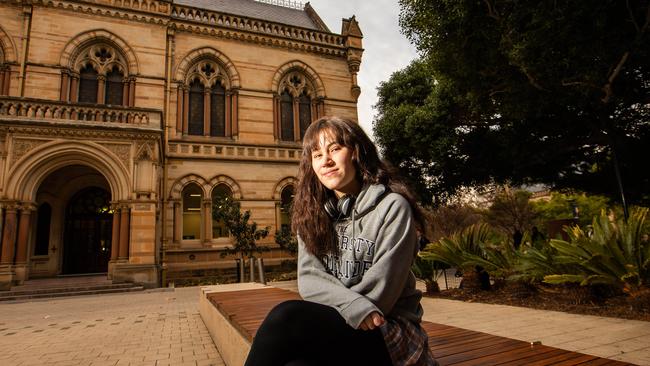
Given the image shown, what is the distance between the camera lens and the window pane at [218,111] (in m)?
15.8

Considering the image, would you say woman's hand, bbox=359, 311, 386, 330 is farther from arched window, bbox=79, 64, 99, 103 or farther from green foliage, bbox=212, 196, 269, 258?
arched window, bbox=79, 64, 99, 103

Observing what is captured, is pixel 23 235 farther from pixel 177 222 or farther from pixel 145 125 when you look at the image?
pixel 145 125

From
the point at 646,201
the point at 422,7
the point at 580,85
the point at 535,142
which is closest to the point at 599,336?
the point at 580,85


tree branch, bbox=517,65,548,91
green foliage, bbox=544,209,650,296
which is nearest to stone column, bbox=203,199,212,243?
tree branch, bbox=517,65,548,91

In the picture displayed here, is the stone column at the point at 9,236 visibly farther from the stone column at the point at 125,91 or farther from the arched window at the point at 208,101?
the arched window at the point at 208,101

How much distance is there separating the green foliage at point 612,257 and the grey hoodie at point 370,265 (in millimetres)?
4747

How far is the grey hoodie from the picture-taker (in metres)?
1.48

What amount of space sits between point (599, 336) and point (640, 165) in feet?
27.4

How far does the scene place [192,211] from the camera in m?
14.6

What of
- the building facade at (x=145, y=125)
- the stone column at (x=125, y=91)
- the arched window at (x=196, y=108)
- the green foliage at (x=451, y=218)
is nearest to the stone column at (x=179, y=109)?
the building facade at (x=145, y=125)

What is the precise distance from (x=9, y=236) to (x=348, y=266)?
12998mm

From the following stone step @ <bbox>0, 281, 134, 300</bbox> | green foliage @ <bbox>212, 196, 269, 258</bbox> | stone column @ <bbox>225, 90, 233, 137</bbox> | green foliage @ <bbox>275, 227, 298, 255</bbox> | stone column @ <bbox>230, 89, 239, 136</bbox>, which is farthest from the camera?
stone column @ <bbox>225, 90, 233, 137</bbox>

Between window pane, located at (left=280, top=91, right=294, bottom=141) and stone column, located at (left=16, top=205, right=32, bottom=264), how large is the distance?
982 centimetres

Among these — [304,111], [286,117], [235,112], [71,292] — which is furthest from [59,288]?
[304,111]
